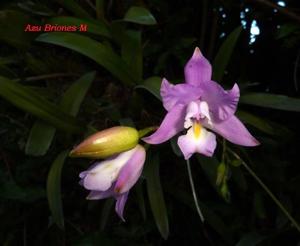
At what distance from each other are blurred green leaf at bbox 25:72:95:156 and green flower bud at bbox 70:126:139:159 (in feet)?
0.81

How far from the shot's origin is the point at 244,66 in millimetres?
1101

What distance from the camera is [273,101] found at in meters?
0.85

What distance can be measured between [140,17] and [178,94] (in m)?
0.33

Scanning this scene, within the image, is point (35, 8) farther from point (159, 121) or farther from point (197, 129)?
point (197, 129)

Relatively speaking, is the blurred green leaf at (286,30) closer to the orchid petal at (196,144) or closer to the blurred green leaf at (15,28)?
the orchid petal at (196,144)

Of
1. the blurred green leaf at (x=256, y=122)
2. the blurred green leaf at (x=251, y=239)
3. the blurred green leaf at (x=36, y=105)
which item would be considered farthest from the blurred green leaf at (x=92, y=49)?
the blurred green leaf at (x=251, y=239)

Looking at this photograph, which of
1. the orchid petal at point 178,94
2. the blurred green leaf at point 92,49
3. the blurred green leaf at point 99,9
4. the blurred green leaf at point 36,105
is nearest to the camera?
the orchid petal at point 178,94

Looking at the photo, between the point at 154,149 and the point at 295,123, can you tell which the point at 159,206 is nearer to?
the point at 154,149

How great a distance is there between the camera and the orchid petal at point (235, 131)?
2.04 ft

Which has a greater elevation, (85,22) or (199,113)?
(85,22)

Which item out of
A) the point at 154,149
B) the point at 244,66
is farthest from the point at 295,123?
the point at 154,149

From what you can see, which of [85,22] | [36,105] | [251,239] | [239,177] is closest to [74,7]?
[85,22]

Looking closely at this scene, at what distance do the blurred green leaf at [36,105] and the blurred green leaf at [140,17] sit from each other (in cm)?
23

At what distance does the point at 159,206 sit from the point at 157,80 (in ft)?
0.79
